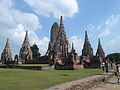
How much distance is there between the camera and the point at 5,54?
74.8 metres

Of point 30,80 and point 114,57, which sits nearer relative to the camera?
point 30,80

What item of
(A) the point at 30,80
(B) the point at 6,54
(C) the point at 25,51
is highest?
(C) the point at 25,51

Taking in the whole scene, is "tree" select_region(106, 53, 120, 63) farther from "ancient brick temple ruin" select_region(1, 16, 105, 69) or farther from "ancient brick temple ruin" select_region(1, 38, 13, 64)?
"ancient brick temple ruin" select_region(1, 38, 13, 64)

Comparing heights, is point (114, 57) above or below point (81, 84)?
above

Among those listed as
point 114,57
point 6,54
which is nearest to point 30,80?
point 6,54

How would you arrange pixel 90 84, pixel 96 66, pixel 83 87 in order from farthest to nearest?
pixel 96 66, pixel 90 84, pixel 83 87

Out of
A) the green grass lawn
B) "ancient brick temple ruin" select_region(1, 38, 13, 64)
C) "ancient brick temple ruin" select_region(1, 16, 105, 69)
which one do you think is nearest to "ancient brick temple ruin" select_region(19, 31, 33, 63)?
"ancient brick temple ruin" select_region(1, 16, 105, 69)

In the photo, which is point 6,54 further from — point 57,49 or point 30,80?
point 30,80

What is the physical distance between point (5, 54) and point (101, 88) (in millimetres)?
56579

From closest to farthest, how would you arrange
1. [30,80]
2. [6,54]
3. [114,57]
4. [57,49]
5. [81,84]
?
[81,84] → [30,80] → [57,49] → [6,54] → [114,57]

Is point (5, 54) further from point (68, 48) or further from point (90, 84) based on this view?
point (90, 84)

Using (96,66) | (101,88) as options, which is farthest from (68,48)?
(101,88)

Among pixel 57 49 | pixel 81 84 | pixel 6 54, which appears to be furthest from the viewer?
pixel 6 54

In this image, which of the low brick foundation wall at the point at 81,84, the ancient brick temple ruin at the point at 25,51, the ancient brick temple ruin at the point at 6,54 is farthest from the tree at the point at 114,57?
the low brick foundation wall at the point at 81,84
